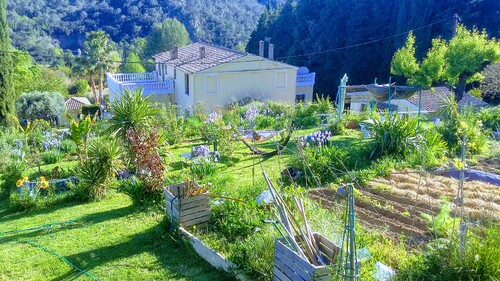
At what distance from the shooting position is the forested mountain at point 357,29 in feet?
113

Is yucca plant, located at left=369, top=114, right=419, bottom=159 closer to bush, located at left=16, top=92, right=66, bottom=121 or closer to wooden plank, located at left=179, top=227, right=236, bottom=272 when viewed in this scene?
wooden plank, located at left=179, top=227, right=236, bottom=272

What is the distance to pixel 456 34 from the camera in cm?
2275

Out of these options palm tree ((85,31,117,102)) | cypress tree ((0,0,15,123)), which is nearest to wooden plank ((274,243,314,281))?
cypress tree ((0,0,15,123))

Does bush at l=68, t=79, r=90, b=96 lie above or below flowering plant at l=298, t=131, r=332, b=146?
below

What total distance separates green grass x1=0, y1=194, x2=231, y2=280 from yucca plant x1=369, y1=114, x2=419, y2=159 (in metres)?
5.07

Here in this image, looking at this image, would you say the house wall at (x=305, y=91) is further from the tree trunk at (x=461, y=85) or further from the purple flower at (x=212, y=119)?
the purple flower at (x=212, y=119)

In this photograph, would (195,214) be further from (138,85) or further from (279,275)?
(138,85)

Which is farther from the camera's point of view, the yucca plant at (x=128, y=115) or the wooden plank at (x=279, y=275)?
the yucca plant at (x=128, y=115)

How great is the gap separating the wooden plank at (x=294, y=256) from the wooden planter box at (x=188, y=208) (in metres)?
2.07

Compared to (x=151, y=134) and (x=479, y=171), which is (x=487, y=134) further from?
(x=151, y=134)

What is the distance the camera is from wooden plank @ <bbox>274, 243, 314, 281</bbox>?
4051mm

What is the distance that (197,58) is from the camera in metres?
27.0

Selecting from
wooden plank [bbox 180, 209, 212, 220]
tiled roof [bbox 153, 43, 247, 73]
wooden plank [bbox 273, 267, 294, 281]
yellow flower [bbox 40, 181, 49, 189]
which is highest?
tiled roof [bbox 153, 43, 247, 73]

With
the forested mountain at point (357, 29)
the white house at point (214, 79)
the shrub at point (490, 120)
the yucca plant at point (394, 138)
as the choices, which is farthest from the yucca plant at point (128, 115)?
the forested mountain at point (357, 29)
